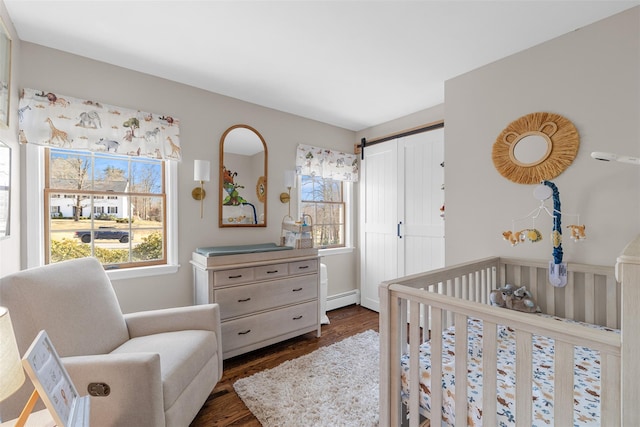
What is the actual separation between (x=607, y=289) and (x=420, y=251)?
152cm

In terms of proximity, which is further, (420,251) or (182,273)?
(420,251)

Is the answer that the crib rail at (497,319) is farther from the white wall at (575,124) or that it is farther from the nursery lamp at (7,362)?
the nursery lamp at (7,362)

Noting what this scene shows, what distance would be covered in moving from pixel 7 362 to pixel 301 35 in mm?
1990

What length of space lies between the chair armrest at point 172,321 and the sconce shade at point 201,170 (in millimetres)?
1088

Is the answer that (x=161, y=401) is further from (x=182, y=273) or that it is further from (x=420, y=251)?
(x=420, y=251)

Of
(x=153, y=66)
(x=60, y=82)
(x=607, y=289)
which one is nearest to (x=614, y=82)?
(x=607, y=289)

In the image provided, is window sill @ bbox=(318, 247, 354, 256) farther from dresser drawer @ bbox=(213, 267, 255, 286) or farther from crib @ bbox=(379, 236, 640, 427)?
crib @ bbox=(379, 236, 640, 427)

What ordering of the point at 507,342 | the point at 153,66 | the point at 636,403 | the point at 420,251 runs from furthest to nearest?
the point at 420,251 < the point at 153,66 < the point at 507,342 < the point at 636,403

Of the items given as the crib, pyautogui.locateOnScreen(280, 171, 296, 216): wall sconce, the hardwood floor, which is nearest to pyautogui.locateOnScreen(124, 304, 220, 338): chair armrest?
the hardwood floor

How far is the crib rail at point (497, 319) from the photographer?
0.82 meters

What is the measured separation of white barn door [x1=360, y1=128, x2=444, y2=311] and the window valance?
0.17 metres

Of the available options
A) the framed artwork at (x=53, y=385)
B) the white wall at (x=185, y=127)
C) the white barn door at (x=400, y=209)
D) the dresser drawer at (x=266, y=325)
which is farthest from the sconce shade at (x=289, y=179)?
the framed artwork at (x=53, y=385)

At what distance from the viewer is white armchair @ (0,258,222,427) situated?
1168mm

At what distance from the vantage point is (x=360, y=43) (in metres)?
1.86
